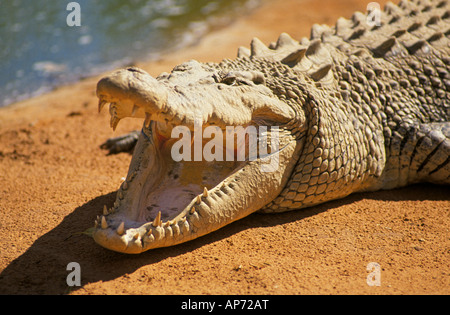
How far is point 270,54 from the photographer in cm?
452

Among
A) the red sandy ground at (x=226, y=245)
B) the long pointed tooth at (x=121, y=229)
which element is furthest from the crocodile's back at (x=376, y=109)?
the long pointed tooth at (x=121, y=229)

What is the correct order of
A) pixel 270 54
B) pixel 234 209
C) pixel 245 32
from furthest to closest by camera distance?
pixel 245 32 → pixel 270 54 → pixel 234 209

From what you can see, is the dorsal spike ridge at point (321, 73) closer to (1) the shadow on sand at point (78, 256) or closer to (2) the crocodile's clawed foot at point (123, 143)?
(1) the shadow on sand at point (78, 256)

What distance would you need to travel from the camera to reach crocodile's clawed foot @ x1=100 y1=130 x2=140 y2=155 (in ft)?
18.9

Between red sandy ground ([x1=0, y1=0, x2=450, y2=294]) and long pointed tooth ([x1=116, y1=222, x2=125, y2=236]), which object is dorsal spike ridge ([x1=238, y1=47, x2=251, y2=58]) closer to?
red sandy ground ([x1=0, y1=0, x2=450, y2=294])

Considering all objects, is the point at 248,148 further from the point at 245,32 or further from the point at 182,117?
the point at 245,32

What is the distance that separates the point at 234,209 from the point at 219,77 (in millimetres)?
1079

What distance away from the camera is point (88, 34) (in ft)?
37.6

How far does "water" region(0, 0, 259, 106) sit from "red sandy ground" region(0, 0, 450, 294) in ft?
14.5

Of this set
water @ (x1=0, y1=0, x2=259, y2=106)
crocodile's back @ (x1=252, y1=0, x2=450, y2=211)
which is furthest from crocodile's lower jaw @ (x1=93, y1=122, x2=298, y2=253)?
water @ (x1=0, y1=0, x2=259, y2=106)

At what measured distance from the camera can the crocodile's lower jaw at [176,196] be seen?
3.28m

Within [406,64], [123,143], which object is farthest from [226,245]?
[406,64]

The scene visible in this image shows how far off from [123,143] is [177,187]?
7.05ft
